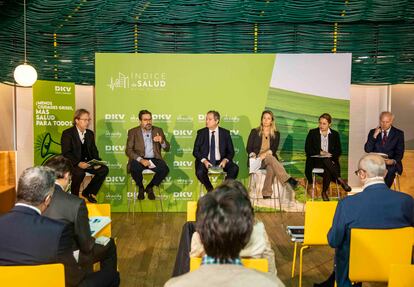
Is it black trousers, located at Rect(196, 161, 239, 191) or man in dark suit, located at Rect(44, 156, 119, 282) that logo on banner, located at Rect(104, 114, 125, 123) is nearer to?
black trousers, located at Rect(196, 161, 239, 191)

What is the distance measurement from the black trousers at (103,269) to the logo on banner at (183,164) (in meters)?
3.93

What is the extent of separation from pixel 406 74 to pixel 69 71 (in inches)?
238

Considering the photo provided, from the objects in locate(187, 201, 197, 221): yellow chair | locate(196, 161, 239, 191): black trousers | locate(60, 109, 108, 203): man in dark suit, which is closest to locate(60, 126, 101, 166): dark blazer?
locate(60, 109, 108, 203): man in dark suit

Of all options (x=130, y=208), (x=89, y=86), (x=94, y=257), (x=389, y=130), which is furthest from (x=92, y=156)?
(x=389, y=130)

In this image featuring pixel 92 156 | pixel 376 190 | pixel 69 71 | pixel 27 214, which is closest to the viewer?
pixel 27 214

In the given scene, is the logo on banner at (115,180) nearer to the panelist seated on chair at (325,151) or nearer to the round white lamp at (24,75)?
the round white lamp at (24,75)

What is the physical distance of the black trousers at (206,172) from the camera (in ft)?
23.3

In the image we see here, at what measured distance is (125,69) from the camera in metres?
7.44

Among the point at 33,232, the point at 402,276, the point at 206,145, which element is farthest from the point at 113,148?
the point at 402,276

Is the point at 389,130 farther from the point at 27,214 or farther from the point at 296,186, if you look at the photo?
the point at 27,214

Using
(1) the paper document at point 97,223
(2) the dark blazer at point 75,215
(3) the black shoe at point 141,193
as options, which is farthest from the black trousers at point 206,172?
(2) the dark blazer at point 75,215

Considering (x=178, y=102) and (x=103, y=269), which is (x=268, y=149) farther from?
(x=103, y=269)

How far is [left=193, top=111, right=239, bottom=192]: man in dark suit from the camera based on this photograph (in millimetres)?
7109

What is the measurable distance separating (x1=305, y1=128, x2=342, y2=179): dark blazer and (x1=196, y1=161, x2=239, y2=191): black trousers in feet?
3.86
